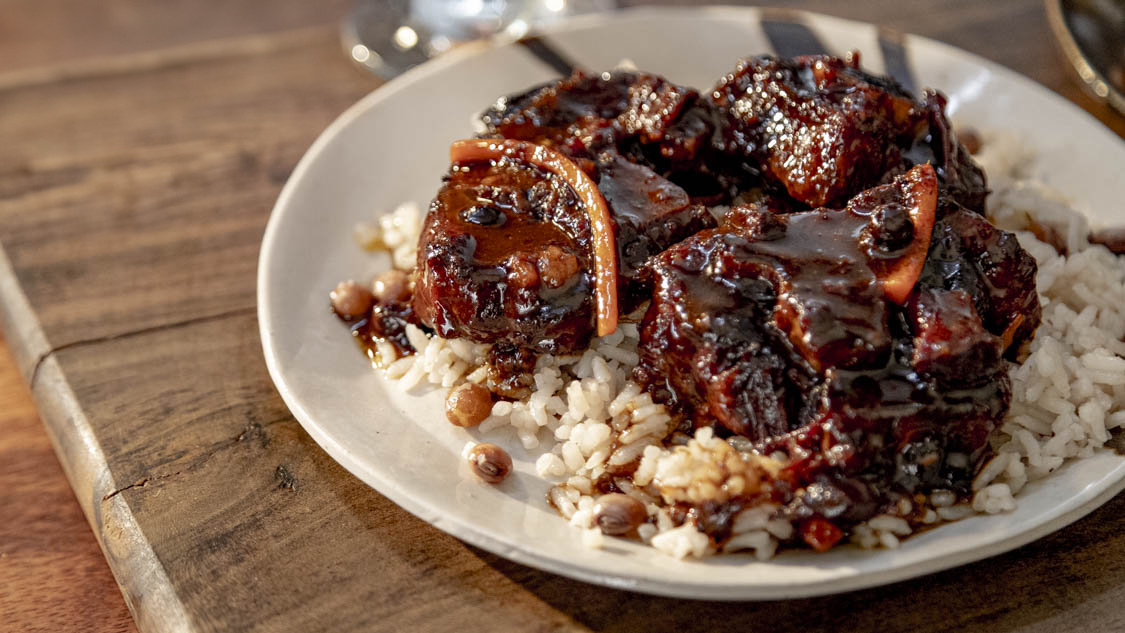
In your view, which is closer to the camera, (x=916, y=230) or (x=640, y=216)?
(x=916, y=230)

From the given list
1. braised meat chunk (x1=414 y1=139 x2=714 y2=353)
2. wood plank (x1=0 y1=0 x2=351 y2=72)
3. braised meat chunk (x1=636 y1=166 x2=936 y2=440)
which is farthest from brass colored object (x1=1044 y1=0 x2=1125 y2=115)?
wood plank (x1=0 y1=0 x2=351 y2=72)

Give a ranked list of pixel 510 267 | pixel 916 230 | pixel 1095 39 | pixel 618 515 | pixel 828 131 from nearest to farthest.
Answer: pixel 618 515, pixel 916 230, pixel 510 267, pixel 828 131, pixel 1095 39

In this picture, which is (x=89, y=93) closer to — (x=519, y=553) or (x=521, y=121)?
(x=521, y=121)

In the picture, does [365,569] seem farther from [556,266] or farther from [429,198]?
[429,198]

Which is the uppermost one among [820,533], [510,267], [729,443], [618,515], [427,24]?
[510,267]

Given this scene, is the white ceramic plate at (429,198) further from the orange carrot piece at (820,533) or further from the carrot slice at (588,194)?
the carrot slice at (588,194)

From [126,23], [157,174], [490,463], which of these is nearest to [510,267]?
[490,463]

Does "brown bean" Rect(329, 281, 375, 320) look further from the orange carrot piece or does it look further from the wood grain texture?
the orange carrot piece
